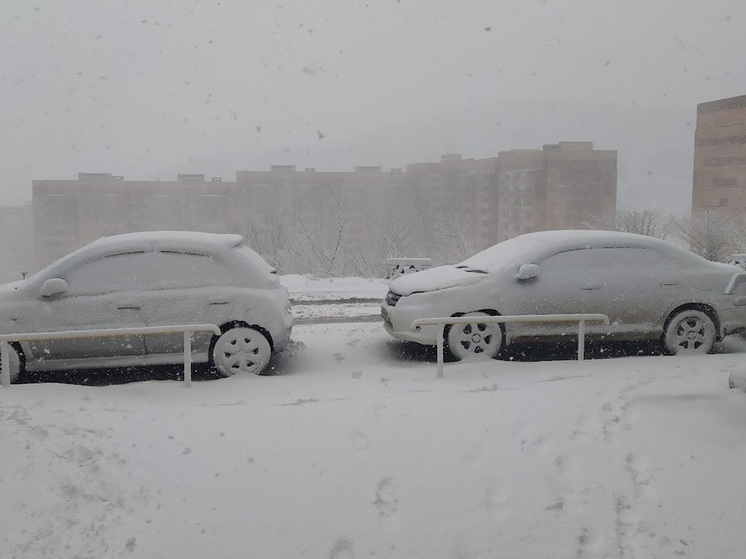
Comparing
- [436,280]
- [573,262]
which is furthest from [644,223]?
[436,280]

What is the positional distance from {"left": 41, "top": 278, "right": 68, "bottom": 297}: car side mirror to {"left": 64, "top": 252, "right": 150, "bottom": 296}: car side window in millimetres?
85

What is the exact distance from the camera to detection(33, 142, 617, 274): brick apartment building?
55469 millimetres

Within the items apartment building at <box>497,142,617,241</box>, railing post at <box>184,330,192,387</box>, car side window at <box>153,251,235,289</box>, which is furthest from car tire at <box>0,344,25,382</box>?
apartment building at <box>497,142,617,241</box>

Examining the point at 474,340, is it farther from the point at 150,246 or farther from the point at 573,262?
the point at 150,246

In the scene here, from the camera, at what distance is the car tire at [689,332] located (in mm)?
7598

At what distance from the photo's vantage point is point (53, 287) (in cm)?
684

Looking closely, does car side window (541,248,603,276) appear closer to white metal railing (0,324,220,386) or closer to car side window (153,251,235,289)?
car side window (153,251,235,289)

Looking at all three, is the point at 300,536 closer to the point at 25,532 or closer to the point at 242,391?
the point at 25,532

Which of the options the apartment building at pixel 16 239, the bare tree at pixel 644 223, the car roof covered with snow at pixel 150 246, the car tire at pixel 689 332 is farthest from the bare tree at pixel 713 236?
the apartment building at pixel 16 239

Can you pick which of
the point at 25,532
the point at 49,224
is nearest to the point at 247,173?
the point at 49,224

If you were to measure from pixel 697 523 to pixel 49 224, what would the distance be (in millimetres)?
65887

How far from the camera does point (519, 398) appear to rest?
18.5 feet

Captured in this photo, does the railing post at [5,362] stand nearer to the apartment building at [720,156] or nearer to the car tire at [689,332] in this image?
the car tire at [689,332]

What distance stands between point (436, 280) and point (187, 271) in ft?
9.10
